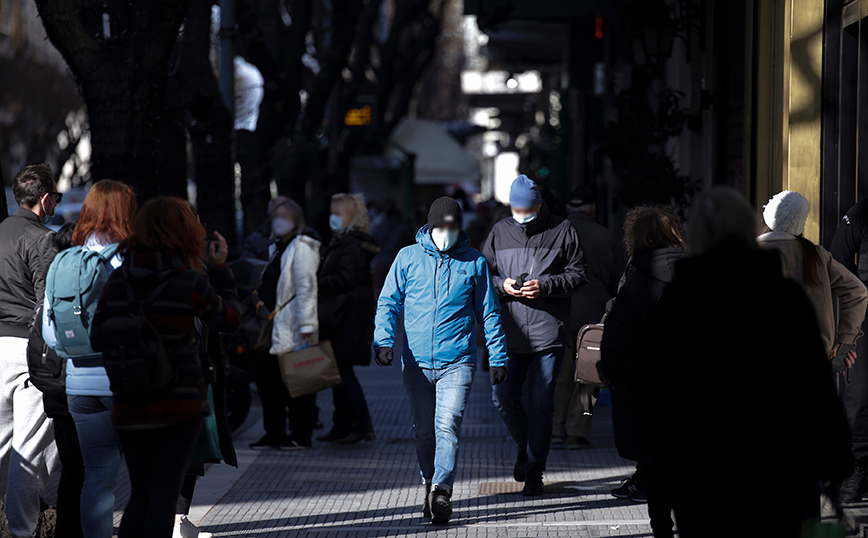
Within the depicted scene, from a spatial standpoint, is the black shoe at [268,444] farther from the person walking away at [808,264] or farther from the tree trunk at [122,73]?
the person walking away at [808,264]

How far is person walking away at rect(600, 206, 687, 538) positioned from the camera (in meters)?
5.07

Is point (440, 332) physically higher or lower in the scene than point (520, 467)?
higher

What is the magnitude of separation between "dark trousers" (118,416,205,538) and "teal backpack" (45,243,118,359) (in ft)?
1.50

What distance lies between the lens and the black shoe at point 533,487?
697cm

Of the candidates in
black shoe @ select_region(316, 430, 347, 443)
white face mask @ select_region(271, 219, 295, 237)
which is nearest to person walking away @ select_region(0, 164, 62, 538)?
white face mask @ select_region(271, 219, 295, 237)

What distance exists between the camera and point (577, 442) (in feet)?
28.8

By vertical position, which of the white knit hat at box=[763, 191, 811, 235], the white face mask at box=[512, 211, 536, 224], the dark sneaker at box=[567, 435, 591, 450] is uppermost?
the white knit hat at box=[763, 191, 811, 235]

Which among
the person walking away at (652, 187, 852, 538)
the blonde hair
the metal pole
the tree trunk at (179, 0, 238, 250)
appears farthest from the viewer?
the metal pole

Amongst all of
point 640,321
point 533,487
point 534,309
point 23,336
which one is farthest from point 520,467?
point 23,336

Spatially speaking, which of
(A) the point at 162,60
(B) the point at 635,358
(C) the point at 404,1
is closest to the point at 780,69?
(B) the point at 635,358

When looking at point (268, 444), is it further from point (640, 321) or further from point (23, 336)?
point (640, 321)

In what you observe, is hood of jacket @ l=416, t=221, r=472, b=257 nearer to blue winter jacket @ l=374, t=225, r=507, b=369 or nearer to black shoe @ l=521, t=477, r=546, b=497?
blue winter jacket @ l=374, t=225, r=507, b=369

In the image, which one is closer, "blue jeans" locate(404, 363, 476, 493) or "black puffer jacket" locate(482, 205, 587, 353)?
"blue jeans" locate(404, 363, 476, 493)

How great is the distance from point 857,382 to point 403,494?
9.03 ft
